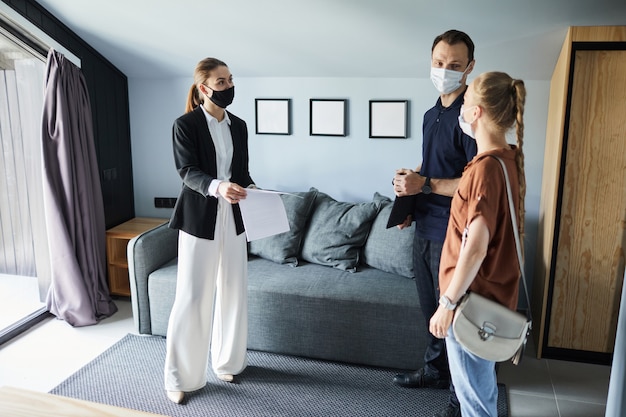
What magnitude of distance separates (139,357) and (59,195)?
1.07 metres

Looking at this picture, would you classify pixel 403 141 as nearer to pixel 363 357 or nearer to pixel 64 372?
pixel 363 357

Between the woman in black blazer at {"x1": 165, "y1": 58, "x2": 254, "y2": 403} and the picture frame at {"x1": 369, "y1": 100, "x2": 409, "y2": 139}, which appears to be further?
the picture frame at {"x1": 369, "y1": 100, "x2": 409, "y2": 139}

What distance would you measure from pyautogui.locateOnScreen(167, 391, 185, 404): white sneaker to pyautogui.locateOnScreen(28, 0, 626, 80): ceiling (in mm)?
1871

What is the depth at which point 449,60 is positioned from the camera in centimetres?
197

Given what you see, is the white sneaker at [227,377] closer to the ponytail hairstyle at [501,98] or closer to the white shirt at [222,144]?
the white shirt at [222,144]

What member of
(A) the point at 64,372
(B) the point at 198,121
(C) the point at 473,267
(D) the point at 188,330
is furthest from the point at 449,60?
(A) the point at 64,372

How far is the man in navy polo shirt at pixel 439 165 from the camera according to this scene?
198cm

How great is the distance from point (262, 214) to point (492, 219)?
1073mm

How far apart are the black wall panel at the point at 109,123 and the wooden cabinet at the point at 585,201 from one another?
272 centimetres

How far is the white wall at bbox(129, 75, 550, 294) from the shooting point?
10.3 feet

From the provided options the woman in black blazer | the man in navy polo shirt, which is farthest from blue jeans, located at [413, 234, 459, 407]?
the woman in black blazer

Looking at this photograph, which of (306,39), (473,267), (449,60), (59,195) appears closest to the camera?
(473,267)

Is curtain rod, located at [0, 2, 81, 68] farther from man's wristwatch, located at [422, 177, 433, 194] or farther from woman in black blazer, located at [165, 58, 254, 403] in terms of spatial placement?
man's wristwatch, located at [422, 177, 433, 194]

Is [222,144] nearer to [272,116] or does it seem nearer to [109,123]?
[272,116]
